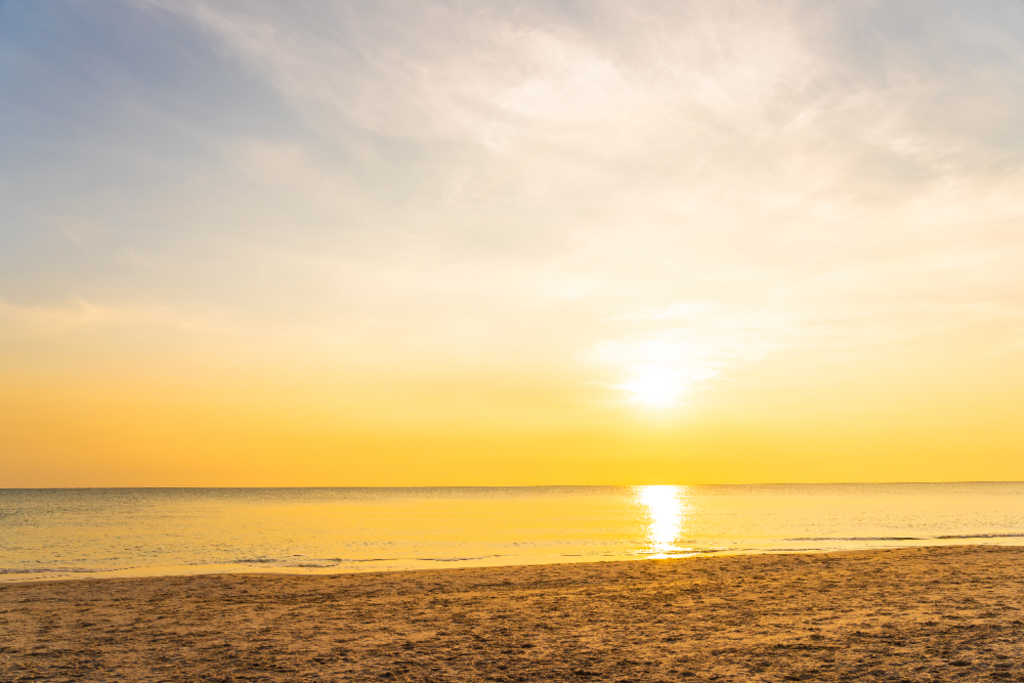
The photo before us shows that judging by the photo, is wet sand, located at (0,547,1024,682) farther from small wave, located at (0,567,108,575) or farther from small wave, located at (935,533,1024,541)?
small wave, located at (935,533,1024,541)

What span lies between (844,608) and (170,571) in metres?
22.5

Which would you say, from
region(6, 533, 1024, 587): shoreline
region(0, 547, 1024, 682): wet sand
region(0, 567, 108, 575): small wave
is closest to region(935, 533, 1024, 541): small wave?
region(6, 533, 1024, 587): shoreline

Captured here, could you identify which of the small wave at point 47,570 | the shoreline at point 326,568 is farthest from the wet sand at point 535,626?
the small wave at point 47,570

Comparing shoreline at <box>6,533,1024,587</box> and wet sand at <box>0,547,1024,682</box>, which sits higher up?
wet sand at <box>0,547,1024,682</box>

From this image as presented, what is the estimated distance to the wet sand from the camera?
948 centimetres

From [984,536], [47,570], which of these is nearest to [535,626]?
[47,570]

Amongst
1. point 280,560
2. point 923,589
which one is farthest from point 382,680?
point 280,560

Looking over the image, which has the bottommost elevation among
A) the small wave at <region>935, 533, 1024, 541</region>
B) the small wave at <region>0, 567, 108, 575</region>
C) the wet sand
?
the small wave at <region>935, 533, 1024, 541</region>

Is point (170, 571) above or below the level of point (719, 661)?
below

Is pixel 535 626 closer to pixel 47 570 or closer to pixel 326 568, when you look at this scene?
pixel 326 568

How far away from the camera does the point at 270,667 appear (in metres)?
9.90

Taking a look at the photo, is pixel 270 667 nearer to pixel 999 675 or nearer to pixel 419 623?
pixel 419 623

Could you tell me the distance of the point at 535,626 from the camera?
41.4 feet

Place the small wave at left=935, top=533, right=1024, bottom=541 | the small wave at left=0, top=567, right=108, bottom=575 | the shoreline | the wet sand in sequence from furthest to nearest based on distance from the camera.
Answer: the small wave at left=935, top=533, right=1024, bottom=541 < the small wave at left=0, top=567, right=108, bottom=575 < the shoreline < the wet sand
